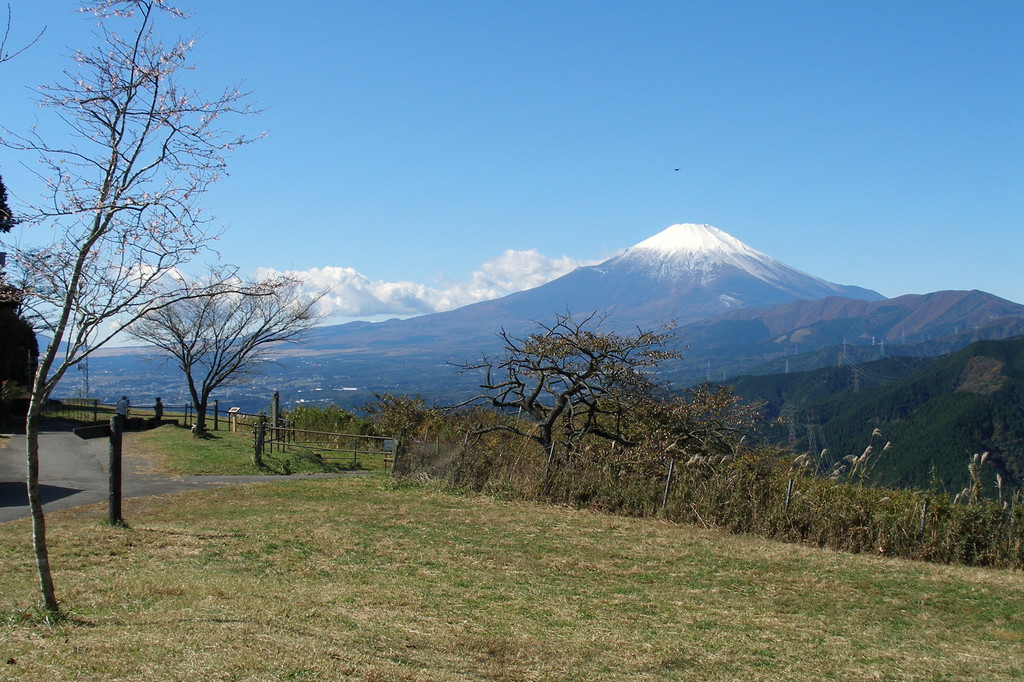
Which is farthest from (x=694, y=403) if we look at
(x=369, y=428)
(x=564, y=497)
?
(x=369, y=428)

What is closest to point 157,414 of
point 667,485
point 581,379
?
point 581,379

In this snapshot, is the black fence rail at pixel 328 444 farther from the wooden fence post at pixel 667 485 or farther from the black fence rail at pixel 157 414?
the wooden fence post at pixel 667 485

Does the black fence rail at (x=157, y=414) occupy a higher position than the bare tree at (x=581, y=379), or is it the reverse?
the bare tree at (x=581, y=379)

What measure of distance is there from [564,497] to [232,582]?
7354 millimetres

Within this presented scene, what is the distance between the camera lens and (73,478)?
17703mm

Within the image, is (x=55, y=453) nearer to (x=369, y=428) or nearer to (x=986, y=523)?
(x=369, y=428)

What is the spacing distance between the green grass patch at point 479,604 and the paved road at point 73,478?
2.27 metres

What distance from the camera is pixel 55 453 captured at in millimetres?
22594

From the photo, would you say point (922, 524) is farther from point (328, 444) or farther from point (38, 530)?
point (328, 444)

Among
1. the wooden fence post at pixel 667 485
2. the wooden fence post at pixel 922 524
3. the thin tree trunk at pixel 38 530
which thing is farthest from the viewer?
the wooden fence post at pixel 667 485

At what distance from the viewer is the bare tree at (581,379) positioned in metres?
17.0

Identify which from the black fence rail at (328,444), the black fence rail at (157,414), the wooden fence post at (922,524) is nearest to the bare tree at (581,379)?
the wooden fence post at (922,524)

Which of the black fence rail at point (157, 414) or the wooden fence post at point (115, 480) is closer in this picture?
the wooden fence post at point (115, 480)

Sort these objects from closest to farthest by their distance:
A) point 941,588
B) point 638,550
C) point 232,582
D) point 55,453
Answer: point 232,582
point 941,588
point 638,550
point 55,453
